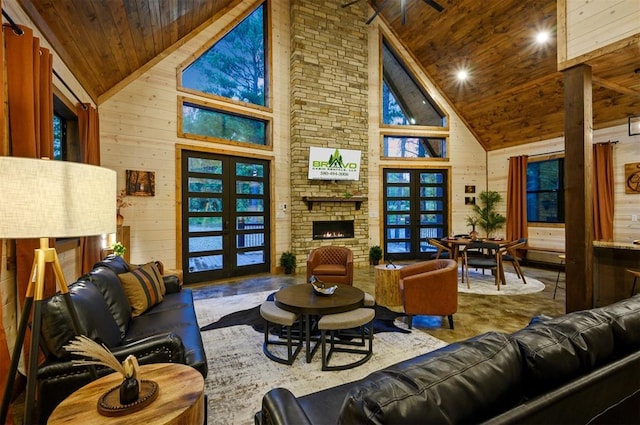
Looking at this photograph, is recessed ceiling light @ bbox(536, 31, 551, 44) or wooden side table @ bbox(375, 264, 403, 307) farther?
recessed ceiling light @ bbox(536, 31, 551, 44)

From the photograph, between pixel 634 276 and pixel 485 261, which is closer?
pixel 634 276

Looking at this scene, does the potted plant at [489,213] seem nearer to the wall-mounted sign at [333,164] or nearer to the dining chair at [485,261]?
the dining chair at [485,261]

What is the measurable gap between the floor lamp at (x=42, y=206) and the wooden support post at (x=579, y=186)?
419 cm

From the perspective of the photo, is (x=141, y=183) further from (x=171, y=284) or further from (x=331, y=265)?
(x=331, y=265)

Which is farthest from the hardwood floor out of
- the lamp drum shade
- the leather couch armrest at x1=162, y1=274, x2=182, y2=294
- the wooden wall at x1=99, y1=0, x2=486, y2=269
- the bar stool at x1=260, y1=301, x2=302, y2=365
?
the lamp drum shade

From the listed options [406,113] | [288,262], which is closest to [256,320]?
[288,262]

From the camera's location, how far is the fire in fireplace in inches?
260

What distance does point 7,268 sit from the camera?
211 cm

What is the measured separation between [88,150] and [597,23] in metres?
5.97

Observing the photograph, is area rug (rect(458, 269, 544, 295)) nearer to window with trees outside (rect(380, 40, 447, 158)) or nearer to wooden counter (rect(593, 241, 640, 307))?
wooden counter (rect(593, 241, 640, 307))

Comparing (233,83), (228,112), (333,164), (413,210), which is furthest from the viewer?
(413,210)

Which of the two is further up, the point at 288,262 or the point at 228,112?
the point at 228,112

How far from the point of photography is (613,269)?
148 inches

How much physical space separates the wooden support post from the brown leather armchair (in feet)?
8.70
